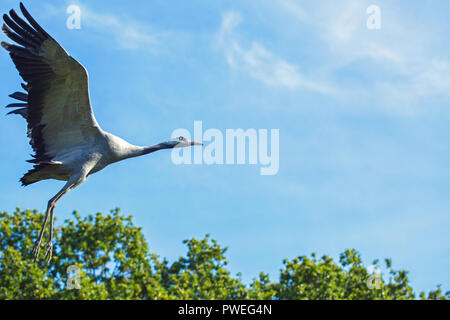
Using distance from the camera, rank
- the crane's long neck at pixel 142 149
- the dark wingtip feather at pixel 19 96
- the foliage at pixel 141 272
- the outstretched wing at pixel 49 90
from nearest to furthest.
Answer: the outstretched wing at pixel 49 90, the crane's long neck at pixel 142 149, the dark wingtip feather at pixel 19 96, the foliage at pixel 141 272

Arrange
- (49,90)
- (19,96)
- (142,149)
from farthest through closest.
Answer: (19,96) → (142,149) → (49,90)

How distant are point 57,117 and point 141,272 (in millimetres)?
20528

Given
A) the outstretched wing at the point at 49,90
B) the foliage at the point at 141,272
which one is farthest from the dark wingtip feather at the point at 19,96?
the foliage at the point at 141,272

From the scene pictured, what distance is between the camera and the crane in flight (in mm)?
12273

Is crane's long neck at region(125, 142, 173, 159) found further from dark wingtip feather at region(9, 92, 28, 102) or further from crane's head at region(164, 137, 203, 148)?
dark wingtip feather at region(9, 92, 28, 102)

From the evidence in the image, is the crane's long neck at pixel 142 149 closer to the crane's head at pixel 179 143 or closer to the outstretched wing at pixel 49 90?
the crane's head at pixel 179 143

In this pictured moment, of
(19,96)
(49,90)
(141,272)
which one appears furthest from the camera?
(141,272)

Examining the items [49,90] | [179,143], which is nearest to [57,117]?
[49,90]

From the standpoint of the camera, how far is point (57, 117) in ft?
42.4

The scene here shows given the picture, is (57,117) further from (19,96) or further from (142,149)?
(19,96)

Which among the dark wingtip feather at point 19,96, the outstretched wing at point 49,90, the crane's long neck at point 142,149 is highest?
the dark wingtip feather at point 19,96

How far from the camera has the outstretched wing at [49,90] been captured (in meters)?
12.3

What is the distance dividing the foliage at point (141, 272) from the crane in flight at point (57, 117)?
17.8m

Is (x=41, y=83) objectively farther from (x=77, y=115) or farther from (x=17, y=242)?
(x=17, y=242)
